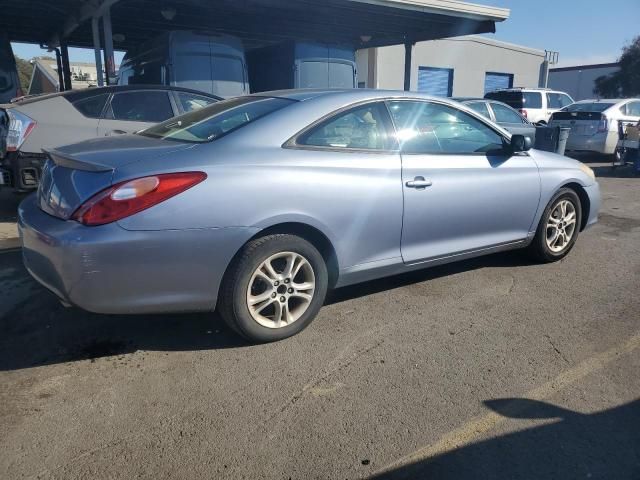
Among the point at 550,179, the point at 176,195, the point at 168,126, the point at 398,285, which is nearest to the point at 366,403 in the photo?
the point at 176,195

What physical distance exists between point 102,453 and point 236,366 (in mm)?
881

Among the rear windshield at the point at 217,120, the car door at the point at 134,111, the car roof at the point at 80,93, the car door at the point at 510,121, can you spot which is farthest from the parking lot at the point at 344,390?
the car door at the point at 510,121

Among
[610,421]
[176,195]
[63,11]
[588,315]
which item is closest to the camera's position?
[610,421]

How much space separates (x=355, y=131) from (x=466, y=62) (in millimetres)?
28130

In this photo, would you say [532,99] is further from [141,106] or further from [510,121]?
[141,106]

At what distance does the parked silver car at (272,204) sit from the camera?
2.72 meters

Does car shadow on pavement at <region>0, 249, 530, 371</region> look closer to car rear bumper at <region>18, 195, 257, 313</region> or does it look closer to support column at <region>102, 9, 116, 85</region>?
car rear bumper at <region>18, 195, 257, 313</region>

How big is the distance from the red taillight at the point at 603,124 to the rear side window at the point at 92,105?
10.6 metres

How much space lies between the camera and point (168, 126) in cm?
386

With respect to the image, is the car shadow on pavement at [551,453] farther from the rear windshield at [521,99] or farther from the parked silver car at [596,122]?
the rear windshield at [521,99]

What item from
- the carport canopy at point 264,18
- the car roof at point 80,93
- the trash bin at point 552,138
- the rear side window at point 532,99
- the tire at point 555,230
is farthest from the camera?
the rear side window at point 532,99

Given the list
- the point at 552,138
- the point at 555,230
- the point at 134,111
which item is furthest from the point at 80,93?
the point at 552,138

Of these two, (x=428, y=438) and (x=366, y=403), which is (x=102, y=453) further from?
(x=428, y=438)

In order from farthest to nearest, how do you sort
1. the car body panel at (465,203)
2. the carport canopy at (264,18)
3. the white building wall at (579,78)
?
the white building wall at (579,78)
the carport canopy at (264,18)
the car body panel at (465,203)
